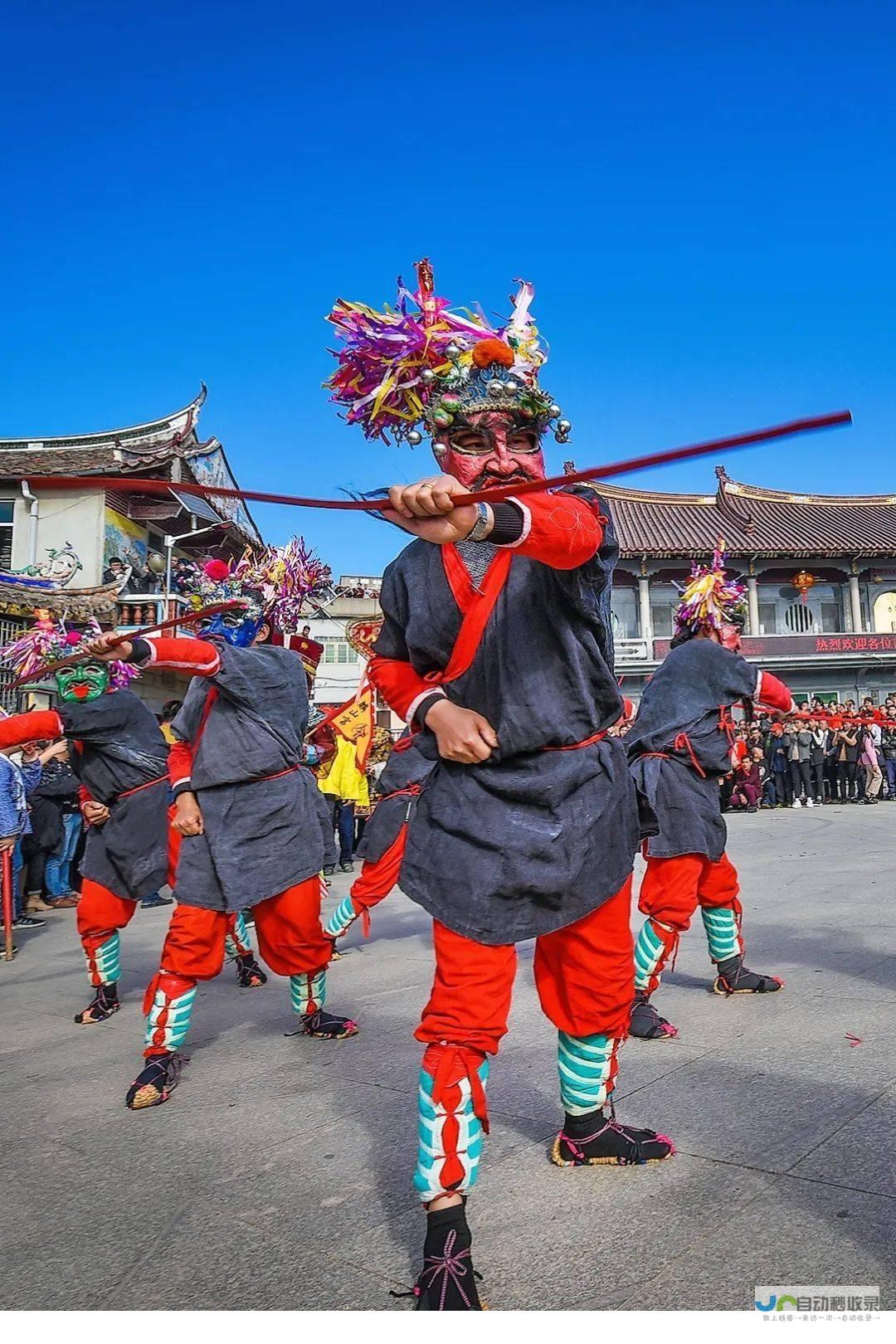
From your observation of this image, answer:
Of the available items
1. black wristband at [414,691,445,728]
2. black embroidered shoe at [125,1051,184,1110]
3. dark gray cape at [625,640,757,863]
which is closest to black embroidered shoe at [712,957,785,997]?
dark gray cape at [625,640,757,863]

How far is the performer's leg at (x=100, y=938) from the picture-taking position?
4820 mm

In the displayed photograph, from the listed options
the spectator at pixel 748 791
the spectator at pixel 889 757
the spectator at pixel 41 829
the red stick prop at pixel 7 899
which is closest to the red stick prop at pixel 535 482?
the red stick prop at pixel 7 899

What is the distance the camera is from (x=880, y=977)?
459 cm

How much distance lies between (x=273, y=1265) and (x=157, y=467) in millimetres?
23737

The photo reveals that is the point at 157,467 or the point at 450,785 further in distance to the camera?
the point at 157,467

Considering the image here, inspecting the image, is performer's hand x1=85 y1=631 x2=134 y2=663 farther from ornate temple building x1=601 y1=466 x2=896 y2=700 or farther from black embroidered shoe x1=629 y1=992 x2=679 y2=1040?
ornate temple building x1=601 y1=466 x2=896 y2=700

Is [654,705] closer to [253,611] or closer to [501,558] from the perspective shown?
[253,611]

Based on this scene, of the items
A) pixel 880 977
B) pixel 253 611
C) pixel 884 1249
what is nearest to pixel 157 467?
pixel 253 611

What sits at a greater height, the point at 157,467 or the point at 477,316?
the point at 157,467

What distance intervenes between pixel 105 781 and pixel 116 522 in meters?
20.6

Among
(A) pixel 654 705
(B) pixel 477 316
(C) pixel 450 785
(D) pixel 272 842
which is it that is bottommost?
(D) pixel 272 842

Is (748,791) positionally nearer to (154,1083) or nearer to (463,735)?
(154,1083)

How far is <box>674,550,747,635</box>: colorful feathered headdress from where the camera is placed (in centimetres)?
470

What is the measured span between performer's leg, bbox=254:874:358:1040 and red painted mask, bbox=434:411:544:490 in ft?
7.46
